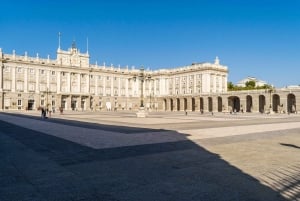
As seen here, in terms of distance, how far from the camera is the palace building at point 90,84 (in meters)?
79.5

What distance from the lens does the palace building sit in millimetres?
79500

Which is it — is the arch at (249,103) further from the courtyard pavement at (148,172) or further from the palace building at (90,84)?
the courtyard pavement at (148,172)

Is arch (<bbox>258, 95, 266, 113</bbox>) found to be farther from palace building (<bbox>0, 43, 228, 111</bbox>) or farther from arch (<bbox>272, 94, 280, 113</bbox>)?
palace building (<bbox>0, 43, 228, 111</bbox>)

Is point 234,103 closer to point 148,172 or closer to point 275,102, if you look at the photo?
point 275,102

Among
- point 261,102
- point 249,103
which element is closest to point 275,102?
point 261,102

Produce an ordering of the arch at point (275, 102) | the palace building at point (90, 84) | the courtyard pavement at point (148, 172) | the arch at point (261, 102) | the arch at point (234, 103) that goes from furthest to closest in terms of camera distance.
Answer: the arch at point (234, 103) → the palace building at point (90, 84) → the arch at point (275, 102) → the arch at point (261, 102) → the courtyard pavement at point (148, 172)

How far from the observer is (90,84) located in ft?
317

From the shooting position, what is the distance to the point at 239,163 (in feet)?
28.7

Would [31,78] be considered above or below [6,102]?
above

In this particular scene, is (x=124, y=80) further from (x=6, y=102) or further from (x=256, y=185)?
(x=256, y=185)

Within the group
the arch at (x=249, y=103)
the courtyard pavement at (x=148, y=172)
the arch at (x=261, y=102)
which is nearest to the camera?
the courtyard pavement at (x=148, y=172)

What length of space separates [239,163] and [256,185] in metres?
2.36

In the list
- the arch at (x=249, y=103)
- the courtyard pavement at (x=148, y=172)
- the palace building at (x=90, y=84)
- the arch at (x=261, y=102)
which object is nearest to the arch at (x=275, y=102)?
the arch at (x=261, y=102)

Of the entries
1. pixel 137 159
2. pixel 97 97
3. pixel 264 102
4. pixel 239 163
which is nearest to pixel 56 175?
pixel 137 159
